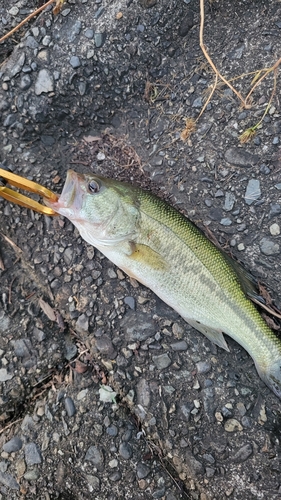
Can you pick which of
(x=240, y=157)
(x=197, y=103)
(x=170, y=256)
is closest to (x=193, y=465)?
(x=170, y=256)

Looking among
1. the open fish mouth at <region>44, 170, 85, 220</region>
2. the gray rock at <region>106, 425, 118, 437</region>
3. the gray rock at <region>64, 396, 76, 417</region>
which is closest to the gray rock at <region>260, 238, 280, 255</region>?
the open fish mouth at <region>44, 170, 85, 220</region>

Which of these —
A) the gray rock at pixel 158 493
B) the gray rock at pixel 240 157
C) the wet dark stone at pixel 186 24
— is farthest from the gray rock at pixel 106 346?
the wet dark stone at pixel 186 24

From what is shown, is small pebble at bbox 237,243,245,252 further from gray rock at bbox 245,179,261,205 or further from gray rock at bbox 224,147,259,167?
gray rock at bbox 224,147,259,167

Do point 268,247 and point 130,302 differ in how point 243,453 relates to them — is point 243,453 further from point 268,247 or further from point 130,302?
point 268,247

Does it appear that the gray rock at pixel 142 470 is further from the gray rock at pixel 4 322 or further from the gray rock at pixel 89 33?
Answer: the gray rock at pixel 89 33

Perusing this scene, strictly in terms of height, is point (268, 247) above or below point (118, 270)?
below

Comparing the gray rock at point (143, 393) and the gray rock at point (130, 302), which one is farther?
the gray rock at point (130, 302)
